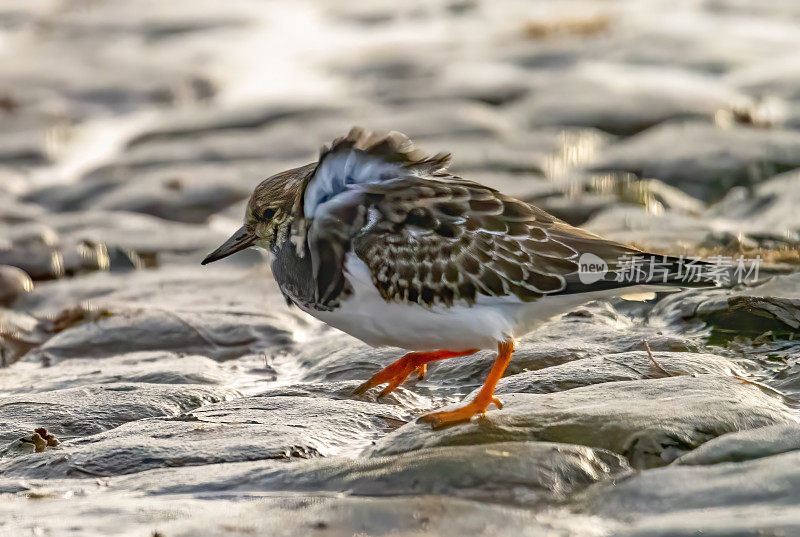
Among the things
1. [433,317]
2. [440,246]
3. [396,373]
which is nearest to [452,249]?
[440,246]

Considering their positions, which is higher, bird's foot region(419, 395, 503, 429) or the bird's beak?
the bird's beak

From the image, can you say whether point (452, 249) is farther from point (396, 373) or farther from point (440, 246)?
point (396, 373)

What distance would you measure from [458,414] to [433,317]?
0.41 meters

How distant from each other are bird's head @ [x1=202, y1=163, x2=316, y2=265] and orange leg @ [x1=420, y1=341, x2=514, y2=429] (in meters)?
1.19

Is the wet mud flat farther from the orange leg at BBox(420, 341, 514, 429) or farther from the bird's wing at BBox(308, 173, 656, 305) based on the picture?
the bird's wing at BBox(308, 173, 656, 305)

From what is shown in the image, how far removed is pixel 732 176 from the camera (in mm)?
9562

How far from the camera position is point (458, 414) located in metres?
4.41

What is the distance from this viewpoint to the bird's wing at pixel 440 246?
177 inches

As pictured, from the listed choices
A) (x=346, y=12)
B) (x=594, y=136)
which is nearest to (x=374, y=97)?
(x=594, y=136)

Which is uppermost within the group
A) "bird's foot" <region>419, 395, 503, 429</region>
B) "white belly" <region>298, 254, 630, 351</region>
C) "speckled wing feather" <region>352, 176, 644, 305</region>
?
"speckled wing feather" <region>352, 176, 644, 305</region>

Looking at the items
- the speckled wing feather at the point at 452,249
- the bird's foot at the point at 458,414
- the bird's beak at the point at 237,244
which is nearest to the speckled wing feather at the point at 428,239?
the speckled wing feather at the point at 452,249

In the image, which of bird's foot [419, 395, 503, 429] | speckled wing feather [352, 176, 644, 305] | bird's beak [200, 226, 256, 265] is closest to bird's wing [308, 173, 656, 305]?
speckled wing feather [352, 176, 644, 305]

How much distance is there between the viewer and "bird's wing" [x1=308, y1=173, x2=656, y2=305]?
177 inches

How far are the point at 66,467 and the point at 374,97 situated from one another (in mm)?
9104
